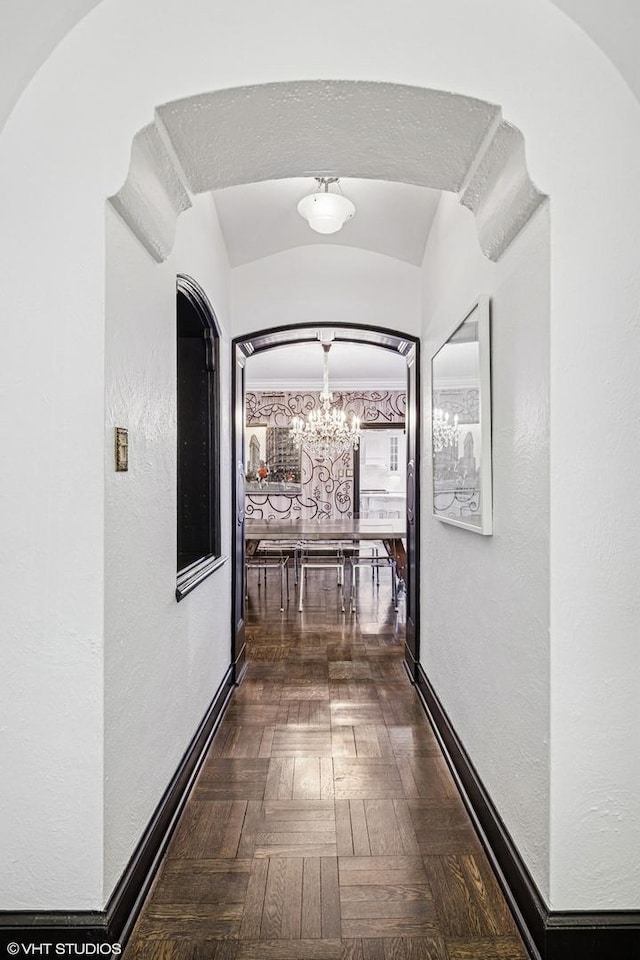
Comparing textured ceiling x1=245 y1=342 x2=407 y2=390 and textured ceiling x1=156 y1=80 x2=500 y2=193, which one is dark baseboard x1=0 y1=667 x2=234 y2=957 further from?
textured ceiling x1=245 y1=342 x2=407 y2=390

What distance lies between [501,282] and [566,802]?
1.53 metres

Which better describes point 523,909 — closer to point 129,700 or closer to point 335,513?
point 129,700

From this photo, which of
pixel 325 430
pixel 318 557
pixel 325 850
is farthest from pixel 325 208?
pixel 325 430

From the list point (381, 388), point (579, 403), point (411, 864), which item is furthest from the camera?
point (381, 388)

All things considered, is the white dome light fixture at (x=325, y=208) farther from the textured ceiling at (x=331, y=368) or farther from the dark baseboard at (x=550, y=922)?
the textured ceiling at (x=331, y=368)

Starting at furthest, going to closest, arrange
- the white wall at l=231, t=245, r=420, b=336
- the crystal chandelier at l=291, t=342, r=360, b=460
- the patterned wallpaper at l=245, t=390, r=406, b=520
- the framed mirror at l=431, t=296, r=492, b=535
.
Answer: the patterned wallpaper at l=245, t=390, r=406, b=520, the crystal chandelier at l=291, t=342, r=360, b=460, the white wall at l=231, t=245, r=420, b=336, the framed mirror at l=431, t=296, r=492, b=535

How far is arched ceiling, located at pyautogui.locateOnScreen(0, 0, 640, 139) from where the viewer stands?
4.86 ft

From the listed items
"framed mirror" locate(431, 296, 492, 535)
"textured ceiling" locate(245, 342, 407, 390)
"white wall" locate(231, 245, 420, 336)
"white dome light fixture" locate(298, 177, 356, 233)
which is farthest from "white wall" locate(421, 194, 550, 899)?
"textured ceiling" locate(245, 342, 407, 390)

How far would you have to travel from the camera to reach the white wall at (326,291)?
12.2 ft

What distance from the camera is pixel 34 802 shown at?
154 centimetres

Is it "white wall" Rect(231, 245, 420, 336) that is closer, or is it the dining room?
"white wall" Rect(231, 245, 420, 336)

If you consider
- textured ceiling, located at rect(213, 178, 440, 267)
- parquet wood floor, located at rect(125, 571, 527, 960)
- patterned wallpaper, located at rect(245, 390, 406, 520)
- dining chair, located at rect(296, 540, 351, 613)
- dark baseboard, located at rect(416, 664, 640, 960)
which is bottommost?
parquet wood floor, located at rect(125, 571, 527, 960)

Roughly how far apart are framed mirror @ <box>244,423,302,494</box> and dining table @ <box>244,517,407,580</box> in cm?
248

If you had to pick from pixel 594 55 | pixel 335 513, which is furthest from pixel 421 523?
pixel 335 513
